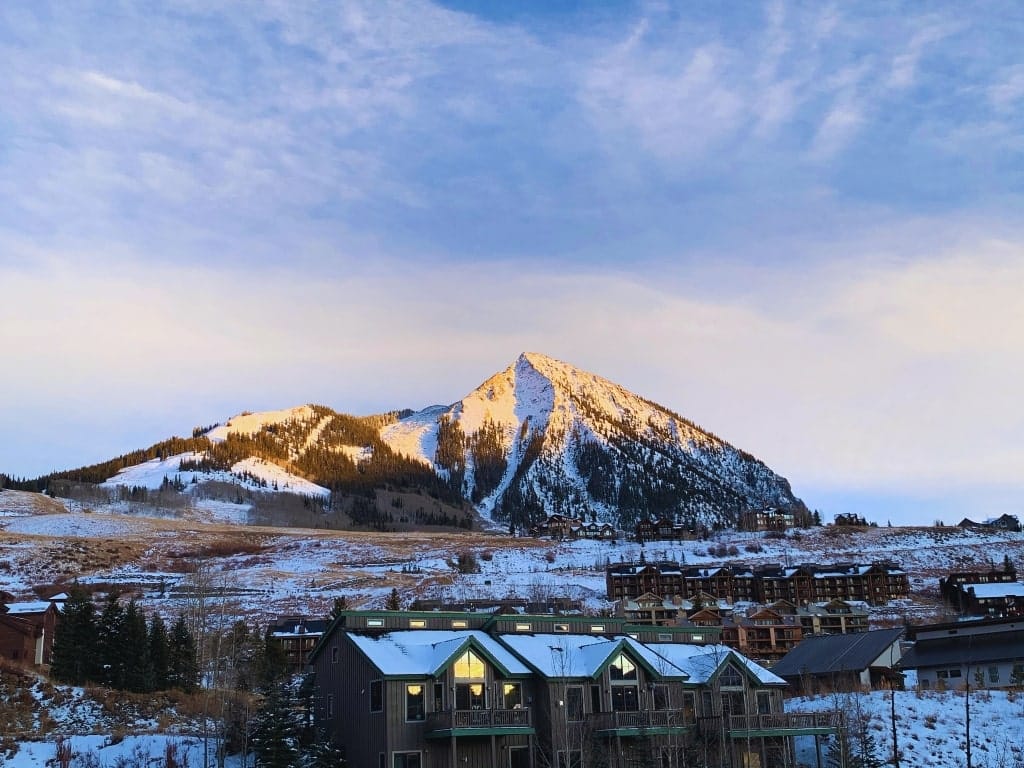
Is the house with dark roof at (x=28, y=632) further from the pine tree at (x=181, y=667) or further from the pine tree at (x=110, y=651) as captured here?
the pine tree at (x=181, y=667)

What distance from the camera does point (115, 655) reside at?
58.3 m

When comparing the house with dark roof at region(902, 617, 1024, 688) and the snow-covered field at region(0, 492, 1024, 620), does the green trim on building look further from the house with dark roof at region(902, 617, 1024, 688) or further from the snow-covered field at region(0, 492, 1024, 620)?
the snow-covered field at region(0, 492, 1024, 620)

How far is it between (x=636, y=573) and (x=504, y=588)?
18.3m

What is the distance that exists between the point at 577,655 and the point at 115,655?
27308 mm

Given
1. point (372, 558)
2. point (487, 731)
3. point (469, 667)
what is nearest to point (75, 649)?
point (469, 667)

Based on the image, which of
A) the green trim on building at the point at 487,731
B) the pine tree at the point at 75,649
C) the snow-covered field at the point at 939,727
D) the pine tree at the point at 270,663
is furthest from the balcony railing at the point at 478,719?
the pine tree at the point at 75,649

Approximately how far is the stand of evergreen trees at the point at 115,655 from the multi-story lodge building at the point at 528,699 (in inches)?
517

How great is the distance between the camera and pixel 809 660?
68562 mm

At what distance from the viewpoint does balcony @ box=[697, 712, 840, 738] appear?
4828cm

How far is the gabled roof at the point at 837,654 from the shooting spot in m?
65.3

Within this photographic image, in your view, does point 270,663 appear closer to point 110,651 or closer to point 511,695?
point 110,651

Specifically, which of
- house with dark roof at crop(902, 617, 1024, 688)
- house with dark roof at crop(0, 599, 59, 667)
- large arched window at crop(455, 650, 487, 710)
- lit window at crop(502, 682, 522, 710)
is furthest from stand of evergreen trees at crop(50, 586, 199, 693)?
house with dark roof at crop(902, 617, 1024, 688)

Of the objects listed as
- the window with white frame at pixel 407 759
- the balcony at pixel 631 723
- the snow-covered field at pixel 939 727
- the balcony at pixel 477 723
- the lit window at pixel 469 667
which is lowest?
the snow-covered field at pixel 939 727

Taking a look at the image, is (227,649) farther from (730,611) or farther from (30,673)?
(730,611)
